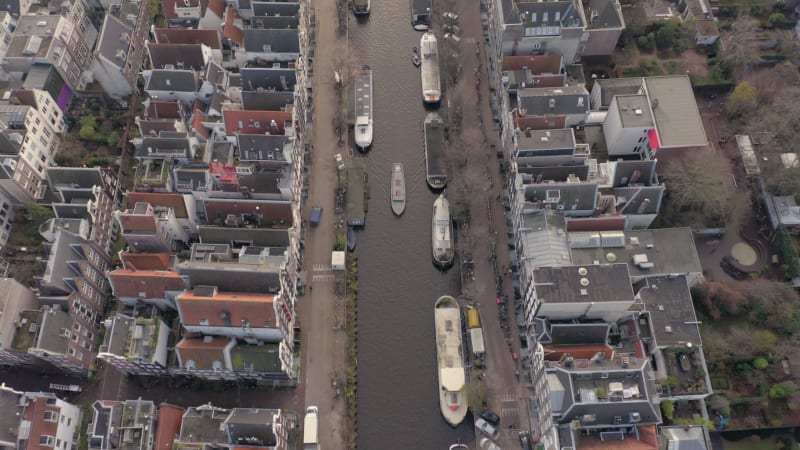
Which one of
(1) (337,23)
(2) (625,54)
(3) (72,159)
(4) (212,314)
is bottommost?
(4) (212,314)

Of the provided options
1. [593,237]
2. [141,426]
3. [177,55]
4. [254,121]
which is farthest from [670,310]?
[177,55]

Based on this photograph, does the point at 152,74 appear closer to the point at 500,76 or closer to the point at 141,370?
the point at 141,370

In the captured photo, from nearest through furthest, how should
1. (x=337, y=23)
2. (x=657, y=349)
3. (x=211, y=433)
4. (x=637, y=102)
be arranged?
(x=211, y=433)
(x=657, y=349)
(x=637, y=102)
(x=337, y=23)

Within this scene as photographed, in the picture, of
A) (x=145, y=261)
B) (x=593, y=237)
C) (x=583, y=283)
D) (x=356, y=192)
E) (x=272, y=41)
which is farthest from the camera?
(x=272, y=41)

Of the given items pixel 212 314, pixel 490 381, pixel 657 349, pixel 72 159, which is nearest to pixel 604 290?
pixel 657 349

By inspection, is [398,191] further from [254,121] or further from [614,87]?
[614,87]
